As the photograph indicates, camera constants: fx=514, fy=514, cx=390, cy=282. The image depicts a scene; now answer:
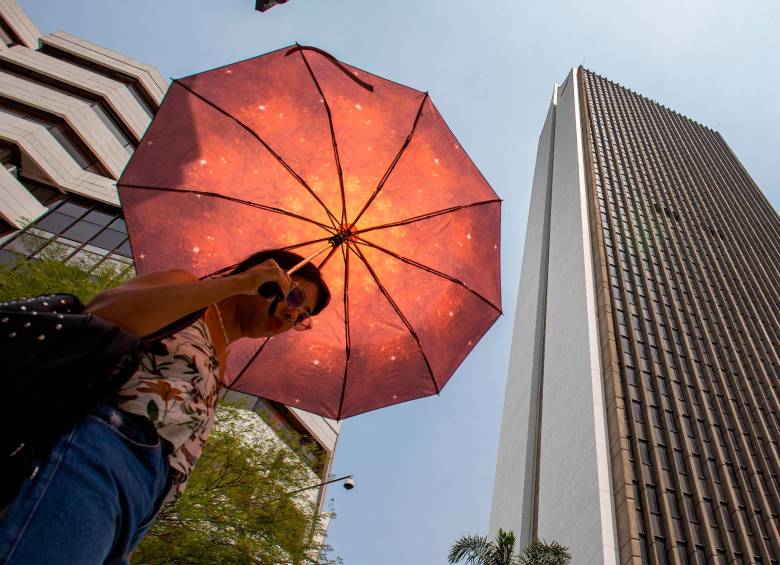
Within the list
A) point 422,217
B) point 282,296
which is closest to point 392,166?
point 422,217

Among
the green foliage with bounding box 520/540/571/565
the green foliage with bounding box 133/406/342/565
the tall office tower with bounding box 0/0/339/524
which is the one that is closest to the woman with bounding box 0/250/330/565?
the green foliage with bounding box 133/406/342/565

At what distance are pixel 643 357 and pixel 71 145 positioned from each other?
1474 inches

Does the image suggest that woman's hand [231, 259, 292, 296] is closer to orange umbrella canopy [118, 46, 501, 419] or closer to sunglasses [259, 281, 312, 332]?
sunglasses [259, 281, 312, 332]

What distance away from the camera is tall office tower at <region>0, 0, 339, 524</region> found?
17.4 meters

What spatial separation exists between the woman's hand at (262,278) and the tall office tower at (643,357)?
1210 inches

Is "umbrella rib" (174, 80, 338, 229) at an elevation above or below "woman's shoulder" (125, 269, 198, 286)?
above

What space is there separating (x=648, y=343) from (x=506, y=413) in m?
23.4

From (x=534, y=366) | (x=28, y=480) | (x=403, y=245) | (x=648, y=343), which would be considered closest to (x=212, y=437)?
(x=403, y=245)

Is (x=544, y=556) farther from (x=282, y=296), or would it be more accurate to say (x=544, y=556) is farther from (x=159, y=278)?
(x=159, y=278)

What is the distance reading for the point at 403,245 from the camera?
3465mm

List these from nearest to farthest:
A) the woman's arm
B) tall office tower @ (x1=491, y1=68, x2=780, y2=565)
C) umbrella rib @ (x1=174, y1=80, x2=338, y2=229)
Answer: the woman's arm, umbrella rib @ (x1=174, y1=80, x2=338, y2=229), tall office tower @ (x1=491, y1=68, x2=780, y2=565)

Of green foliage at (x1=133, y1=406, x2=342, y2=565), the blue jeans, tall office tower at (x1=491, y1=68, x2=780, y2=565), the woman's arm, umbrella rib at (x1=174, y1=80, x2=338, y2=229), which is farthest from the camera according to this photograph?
tall office tower at (x1=491, y1=68, x2=780, y2=565)

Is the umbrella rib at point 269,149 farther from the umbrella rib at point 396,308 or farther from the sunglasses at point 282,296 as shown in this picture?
the sunglasses at point 282,296

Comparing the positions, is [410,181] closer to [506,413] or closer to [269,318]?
[269,318]
